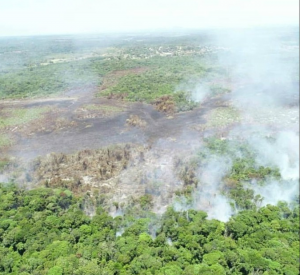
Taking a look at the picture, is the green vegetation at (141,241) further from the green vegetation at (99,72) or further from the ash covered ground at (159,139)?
the green vegetation at (99,72)

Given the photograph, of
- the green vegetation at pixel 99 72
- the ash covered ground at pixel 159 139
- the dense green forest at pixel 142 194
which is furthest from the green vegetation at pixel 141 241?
the green vegetation at pixel 99 72

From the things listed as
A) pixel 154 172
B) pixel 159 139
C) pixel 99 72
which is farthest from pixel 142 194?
pixel 99 72

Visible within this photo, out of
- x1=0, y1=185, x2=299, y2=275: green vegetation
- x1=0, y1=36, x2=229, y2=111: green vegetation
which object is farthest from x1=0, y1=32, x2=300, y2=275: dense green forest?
x1=0, y1=36, x2=229, y2=111: green vegetation

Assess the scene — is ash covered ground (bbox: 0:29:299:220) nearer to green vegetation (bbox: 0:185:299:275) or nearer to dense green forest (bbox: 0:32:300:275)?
dense green forest (bbox: 0:32:300:275)

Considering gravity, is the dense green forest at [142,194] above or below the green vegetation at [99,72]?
below

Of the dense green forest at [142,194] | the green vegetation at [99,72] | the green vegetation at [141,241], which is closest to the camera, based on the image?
the green vegetation at [141,241]

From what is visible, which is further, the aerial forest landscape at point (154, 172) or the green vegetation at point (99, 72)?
the green vegetation at point (99, 72)

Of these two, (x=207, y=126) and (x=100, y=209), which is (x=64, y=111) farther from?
(x=100, y=209)
